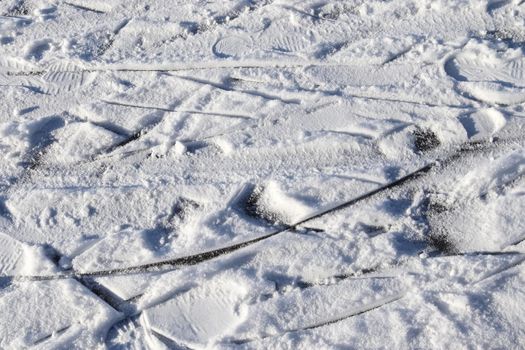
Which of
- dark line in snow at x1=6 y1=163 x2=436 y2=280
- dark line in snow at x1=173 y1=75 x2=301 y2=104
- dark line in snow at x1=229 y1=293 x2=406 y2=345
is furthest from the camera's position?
dark line in snow at x1=173 y1=75 x2=301 y2=104

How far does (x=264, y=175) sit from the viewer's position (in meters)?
1.95

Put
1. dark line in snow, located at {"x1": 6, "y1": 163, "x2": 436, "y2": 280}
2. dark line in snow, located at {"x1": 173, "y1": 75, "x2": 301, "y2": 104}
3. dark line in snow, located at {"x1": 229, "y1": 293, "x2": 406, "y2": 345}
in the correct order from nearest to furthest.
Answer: dark line in snow, located at {"x1": 229, "y1": 293, "x2": 406, "y2": 345}
dark line in snow, located at {"x1": 6, "y1": 163, "x2": 436, "y2": 280}
dark line in snow, located at {"x1": 173, "y1": 75, "x2": 301, "y2": 104}

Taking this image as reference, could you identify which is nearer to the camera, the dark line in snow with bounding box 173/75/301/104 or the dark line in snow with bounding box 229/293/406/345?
the dark line in snow with bounding box 229/293/406/345

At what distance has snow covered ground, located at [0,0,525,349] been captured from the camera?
5.55ft

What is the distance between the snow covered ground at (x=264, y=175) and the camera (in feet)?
5.55

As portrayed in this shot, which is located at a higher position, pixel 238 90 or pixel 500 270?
pixel 238 90

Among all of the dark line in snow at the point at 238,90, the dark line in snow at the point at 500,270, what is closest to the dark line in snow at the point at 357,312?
the dark line in snow at the point at 500,270

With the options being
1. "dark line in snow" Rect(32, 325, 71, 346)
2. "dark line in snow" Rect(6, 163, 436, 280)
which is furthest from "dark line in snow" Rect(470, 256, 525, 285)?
"dark line in snow" Rect(32, 325, 71, 346)

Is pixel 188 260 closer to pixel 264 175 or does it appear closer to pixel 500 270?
pixel 264 175

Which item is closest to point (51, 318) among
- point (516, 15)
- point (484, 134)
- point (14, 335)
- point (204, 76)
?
point (14, 335)

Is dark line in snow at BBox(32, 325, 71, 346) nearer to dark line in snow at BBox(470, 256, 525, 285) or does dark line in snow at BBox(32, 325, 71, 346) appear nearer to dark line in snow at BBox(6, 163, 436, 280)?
dark line in snow at BBox(6, 163, 436, 280)

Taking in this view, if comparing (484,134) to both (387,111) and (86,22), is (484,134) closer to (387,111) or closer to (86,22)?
(387,111)

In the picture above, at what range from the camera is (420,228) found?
5.89 ft

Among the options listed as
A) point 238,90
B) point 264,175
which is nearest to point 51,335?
point 264,175
